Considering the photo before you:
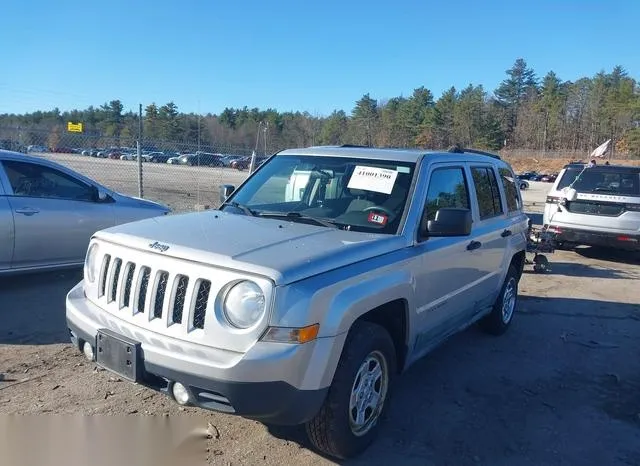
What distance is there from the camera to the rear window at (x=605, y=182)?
10391mm

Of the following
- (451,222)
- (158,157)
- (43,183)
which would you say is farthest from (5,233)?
(158,157)

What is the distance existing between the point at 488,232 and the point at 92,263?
3.37 m

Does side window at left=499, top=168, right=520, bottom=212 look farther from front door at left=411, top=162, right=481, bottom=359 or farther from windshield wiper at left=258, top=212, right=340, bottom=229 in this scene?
windshield wiper at left=258, top=212, right=340, bottom=229

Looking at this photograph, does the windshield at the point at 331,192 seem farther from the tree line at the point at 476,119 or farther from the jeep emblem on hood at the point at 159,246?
the tree line at the point at 476,119

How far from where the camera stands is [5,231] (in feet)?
20.0

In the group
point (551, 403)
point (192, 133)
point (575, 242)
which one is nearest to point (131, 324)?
point (551, 403)

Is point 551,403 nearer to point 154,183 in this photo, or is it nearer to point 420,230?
point 420,230

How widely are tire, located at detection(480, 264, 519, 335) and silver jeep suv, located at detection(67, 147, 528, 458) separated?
1179mm

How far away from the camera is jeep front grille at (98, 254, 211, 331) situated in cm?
287

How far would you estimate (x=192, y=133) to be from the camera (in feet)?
276

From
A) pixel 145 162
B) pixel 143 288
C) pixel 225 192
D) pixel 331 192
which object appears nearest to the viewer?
pixel 143 288

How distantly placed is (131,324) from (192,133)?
8460 cm

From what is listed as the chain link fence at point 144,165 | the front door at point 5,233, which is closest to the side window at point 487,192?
the front door at point 5,233

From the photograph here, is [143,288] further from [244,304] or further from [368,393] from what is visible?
[368,393]
